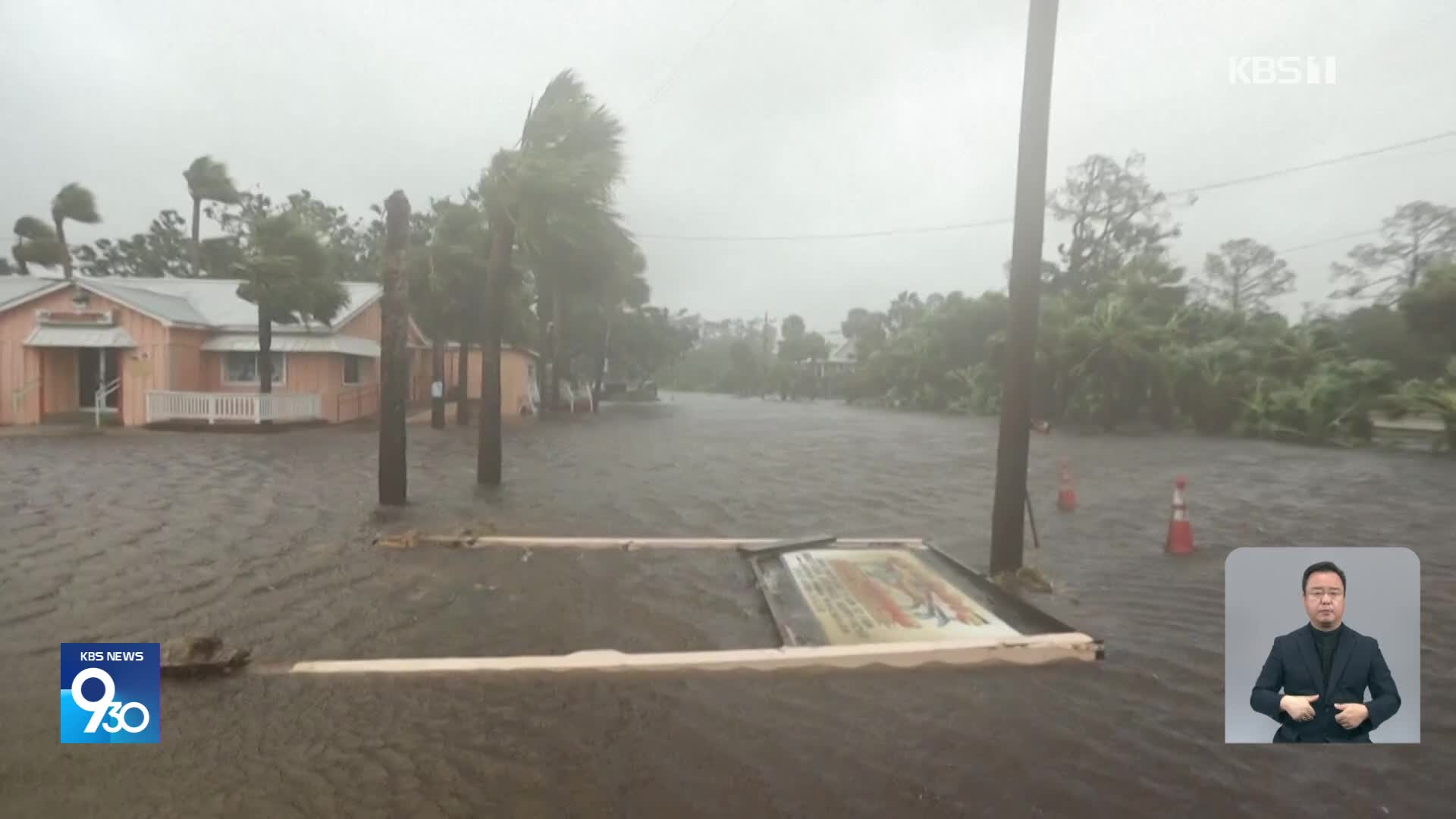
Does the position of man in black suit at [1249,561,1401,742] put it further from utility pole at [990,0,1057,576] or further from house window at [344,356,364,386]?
house window at [344,356,364,386]

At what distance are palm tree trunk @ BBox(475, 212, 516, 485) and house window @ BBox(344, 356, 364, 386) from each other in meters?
16.3

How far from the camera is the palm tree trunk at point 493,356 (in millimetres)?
12539

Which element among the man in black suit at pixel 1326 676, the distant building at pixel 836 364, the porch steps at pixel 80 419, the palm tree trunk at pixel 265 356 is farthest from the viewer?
the distant building at pixel 836 364

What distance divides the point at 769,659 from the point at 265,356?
23163mm

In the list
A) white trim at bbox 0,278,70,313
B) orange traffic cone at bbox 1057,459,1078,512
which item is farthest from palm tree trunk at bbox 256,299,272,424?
orange traffic cone at bbox 1057,459,1078,512

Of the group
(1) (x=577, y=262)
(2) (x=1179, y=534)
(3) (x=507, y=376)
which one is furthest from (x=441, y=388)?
(2) (x=1179, y=534)

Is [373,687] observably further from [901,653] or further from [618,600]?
[901,653]

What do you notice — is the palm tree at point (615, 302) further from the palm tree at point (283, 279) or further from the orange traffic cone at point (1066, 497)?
the orange traffic cone at point (1066, 497)

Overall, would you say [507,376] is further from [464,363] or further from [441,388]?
[464,363]

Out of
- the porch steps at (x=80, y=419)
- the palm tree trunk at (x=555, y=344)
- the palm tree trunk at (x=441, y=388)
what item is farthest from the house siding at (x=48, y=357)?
the palm tree trunk at (x=555, y=344)

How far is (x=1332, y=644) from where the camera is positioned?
262cm

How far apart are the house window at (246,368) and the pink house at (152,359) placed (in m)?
0.02

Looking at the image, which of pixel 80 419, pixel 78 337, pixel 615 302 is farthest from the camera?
pixel 615 302

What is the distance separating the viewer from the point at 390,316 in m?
10.2
